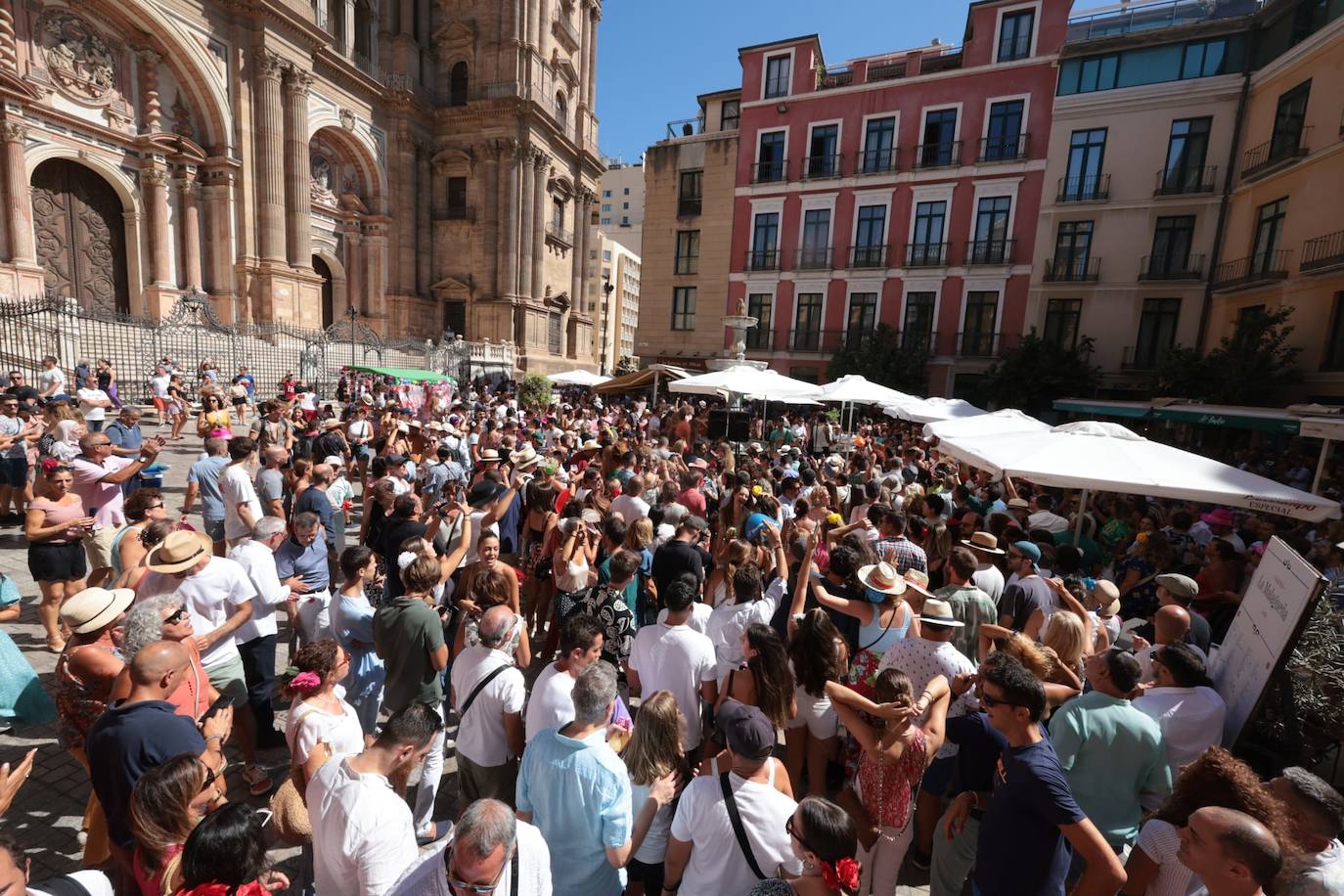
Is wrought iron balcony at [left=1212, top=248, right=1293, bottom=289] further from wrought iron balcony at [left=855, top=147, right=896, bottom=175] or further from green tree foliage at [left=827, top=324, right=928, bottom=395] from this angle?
wrought iron balcony at [left=855, top=147, right=896, bottom=175]

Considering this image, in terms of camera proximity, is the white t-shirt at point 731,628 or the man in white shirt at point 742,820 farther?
the white t-shirt at point 731,628

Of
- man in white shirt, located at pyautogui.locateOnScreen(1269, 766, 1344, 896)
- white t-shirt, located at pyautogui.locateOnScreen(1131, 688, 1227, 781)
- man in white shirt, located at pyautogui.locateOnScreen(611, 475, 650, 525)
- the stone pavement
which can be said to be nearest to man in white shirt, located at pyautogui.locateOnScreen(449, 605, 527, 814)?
the stone pavement

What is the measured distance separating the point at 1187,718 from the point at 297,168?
29.7 meters

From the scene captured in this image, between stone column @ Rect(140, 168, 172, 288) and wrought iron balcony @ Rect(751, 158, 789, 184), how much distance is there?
929 inches

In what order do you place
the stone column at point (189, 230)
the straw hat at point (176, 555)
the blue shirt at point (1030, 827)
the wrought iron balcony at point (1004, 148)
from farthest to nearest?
1. the wrought iron balcony at point (1004, 148)
2. the stone column at point (189, 230)
3. the straw hat at point (176, 555)
4. the blue shirt at point (1030, 827)

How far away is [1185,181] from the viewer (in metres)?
22.0

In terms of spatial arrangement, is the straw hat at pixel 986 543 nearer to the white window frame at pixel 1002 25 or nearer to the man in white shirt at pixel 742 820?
the man in white shirt at pixel 742 820

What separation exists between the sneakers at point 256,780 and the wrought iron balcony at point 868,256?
28376 millimetres

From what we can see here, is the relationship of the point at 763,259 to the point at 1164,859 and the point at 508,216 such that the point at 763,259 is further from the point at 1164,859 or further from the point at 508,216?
the point at 1164,859

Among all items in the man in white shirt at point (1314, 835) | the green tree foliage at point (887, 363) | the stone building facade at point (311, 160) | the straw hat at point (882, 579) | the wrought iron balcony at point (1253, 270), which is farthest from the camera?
the green tree foliage at point (887, 363)

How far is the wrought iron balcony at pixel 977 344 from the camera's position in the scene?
2559 centimetres

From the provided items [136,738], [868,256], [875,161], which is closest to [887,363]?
[868,256]

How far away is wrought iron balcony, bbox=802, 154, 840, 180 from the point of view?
27580 millimetres

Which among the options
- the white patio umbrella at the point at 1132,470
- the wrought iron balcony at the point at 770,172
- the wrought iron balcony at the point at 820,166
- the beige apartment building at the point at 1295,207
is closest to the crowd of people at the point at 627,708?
the white patio umbrella at the point at 1132,470
